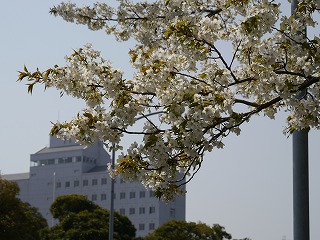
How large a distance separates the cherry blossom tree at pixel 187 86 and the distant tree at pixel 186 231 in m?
62.8

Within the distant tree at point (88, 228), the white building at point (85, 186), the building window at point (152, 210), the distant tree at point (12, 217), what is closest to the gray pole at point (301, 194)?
the distant tree at point (12, 217)

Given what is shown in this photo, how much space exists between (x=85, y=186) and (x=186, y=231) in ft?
286

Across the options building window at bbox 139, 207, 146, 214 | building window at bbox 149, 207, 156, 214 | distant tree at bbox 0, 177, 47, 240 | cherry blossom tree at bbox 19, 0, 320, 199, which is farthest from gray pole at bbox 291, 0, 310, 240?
building window at bbox 139, 207, 146, 214

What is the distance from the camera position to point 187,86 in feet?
31.8

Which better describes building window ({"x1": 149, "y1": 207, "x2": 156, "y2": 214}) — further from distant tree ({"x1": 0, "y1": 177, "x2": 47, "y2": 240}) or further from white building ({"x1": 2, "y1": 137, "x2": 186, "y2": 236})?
distant tree ({"x1": 0, "y1": 177, "x2": 47, "y2": 240})

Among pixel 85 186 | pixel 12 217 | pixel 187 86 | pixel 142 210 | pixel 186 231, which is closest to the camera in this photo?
pixel 187 86

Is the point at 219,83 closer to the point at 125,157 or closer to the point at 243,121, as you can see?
the point at 243,121

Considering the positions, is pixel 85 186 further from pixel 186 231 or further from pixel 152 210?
pixel 186 231

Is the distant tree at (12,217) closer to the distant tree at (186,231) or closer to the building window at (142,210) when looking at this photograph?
the distant tree at (186,231)

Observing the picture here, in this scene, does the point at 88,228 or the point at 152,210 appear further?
the point at 152,210

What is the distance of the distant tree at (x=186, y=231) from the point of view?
73.8 metres

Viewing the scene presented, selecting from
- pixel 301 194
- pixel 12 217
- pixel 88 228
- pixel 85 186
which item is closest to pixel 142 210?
pixel 85 186

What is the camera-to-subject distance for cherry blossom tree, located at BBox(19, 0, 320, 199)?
9539 millimetres

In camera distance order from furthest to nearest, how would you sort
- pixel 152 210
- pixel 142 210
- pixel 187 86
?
pixel 142 210 < pixel 152 210 < pixel 187 86
